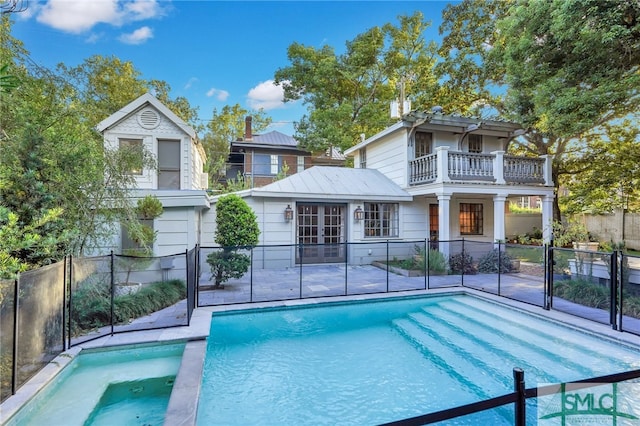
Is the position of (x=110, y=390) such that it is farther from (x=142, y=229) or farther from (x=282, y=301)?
(x=142, y=229)

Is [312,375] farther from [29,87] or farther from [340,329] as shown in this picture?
[29,87]

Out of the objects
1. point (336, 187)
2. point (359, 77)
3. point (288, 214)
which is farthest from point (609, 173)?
point (359, 77)

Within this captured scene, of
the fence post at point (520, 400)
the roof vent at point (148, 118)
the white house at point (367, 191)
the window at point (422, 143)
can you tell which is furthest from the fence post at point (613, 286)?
the roof vent at point (148, 118)

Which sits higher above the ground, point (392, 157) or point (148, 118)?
point (148, 118)

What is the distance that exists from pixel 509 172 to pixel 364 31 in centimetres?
1376

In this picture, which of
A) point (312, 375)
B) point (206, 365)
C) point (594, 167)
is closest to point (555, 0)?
point (594, 167)

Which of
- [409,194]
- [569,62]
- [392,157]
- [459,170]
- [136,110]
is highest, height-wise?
[569,62]

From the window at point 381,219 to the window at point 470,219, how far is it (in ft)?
10.4

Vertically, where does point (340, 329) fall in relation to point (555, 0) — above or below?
below

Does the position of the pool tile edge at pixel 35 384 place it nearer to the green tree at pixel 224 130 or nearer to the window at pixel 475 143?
the window at pixel 475 143

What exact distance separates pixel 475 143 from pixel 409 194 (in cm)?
381

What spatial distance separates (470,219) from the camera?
555 inches

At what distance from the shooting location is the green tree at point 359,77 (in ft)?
66.9

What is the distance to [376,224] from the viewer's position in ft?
42.2
